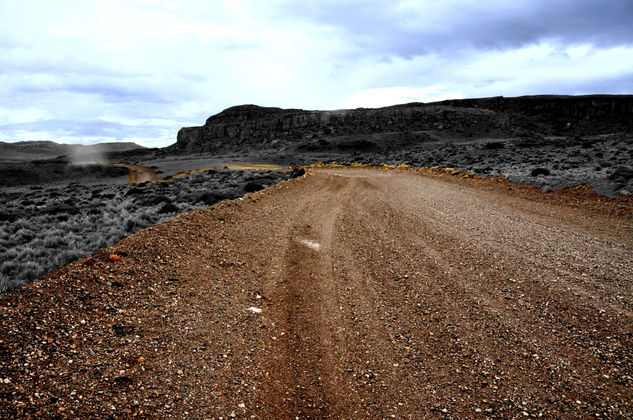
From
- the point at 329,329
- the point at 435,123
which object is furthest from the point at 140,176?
the point at 435,123

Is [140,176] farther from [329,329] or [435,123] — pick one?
[435,123]

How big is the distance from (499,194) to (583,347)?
41.4 ft

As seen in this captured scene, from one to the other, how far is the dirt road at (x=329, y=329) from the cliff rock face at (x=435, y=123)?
7073 cm

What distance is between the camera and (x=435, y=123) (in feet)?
303

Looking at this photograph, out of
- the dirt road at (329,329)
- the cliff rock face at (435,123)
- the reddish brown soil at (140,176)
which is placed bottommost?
the dirt road at (329,329)

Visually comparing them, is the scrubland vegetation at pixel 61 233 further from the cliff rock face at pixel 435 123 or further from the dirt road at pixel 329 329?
the cliff rock face at pixel 435 123

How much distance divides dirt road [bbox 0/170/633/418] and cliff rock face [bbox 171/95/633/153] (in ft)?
232

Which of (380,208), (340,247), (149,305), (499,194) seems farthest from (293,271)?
(499,194)

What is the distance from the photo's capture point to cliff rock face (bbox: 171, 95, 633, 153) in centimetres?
8281

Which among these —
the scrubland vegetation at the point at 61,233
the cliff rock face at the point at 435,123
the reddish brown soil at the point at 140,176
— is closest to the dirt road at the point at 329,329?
the scrubland vegetation at the point at 61,233

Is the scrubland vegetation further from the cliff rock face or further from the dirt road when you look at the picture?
the cliff rock face

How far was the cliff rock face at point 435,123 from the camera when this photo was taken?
272 feet

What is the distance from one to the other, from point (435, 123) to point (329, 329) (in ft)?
319

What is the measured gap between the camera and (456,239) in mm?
8602
